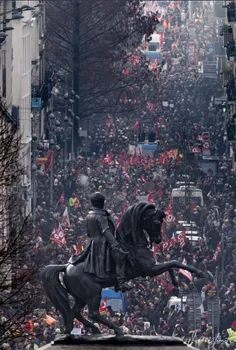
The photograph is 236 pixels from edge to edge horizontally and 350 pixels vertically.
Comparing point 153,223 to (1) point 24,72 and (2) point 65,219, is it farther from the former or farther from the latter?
(1) point 24,72

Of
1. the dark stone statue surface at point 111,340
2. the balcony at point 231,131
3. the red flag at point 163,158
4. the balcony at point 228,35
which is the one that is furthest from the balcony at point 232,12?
the dark stone statue surface at point 111,340

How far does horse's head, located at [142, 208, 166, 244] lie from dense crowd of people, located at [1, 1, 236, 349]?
2721 mm

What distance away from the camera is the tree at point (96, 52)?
385 ft

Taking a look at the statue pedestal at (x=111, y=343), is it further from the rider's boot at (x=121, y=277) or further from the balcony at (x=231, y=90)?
the balcony at (x=231, y=90)

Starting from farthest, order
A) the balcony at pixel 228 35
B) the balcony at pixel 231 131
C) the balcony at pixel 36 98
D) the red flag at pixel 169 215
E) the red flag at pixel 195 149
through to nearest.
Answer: the balcony at pixel 228 35, the balcony at pixel 231 131, the red flag at pixel 195 149, the balcony at pixel 36 98, the red flag at pixel 169 215

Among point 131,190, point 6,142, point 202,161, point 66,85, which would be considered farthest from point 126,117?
point 6,142

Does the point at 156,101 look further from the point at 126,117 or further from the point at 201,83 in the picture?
the point at 201,83

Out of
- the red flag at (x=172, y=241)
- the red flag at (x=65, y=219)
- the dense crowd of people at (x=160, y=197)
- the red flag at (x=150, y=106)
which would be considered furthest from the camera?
the red flag at (x=150, y=106)

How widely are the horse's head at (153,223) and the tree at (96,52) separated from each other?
235 ft

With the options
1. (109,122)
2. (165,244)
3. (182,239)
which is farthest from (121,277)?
(109,122)

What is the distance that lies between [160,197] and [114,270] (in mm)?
45055

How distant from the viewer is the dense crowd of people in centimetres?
5681

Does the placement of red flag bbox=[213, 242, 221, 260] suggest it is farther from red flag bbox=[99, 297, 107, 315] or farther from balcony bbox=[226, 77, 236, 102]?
balcony bbox=[226, 77, 236, 102]

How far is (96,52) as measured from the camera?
391ft
